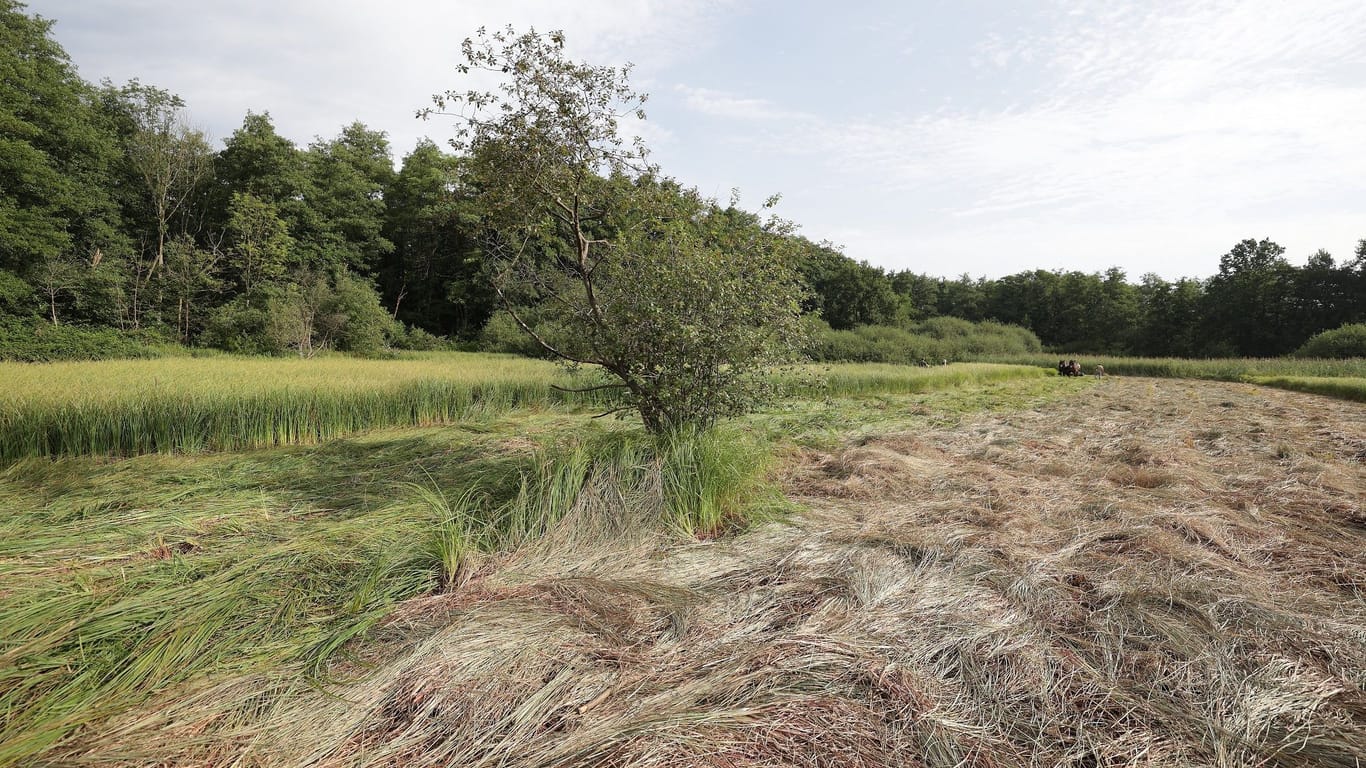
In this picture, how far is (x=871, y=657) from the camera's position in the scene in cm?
221

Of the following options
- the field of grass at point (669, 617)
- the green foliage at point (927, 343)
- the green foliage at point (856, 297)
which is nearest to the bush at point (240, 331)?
Answer: the field of grass at point (669, 617)

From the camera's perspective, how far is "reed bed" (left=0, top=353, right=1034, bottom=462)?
226 inches

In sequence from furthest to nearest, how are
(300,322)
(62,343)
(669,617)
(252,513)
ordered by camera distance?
(300,322)
(62,343)
(252,513)
(669,617)

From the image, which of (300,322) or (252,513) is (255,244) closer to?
(300,322)

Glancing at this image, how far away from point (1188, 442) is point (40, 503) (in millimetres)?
12048

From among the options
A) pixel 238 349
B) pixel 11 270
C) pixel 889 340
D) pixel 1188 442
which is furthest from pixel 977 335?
pixel 11 270

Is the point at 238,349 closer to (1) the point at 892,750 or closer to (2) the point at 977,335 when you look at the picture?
(1) the point at 892,750

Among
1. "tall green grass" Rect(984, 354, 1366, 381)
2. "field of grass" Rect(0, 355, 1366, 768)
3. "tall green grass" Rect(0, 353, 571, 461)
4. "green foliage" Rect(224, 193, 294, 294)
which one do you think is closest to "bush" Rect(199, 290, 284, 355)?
"green foliage" Rect(224, 193, 294, 294)

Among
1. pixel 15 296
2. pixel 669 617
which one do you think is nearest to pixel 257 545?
pixel 669 617

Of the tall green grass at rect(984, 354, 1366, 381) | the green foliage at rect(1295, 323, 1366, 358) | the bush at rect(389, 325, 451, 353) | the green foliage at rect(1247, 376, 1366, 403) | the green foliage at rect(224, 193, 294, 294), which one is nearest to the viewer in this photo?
the green foliage at rect(1247, 376, 1366, 403)

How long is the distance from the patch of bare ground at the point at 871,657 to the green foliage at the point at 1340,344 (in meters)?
38.7

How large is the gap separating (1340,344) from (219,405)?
4697 cm

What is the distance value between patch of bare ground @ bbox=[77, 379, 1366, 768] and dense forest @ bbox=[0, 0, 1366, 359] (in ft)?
12.0

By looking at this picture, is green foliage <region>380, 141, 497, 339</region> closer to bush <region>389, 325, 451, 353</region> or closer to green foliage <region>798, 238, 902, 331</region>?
bush <region>389, 325, 451, 353</region>
